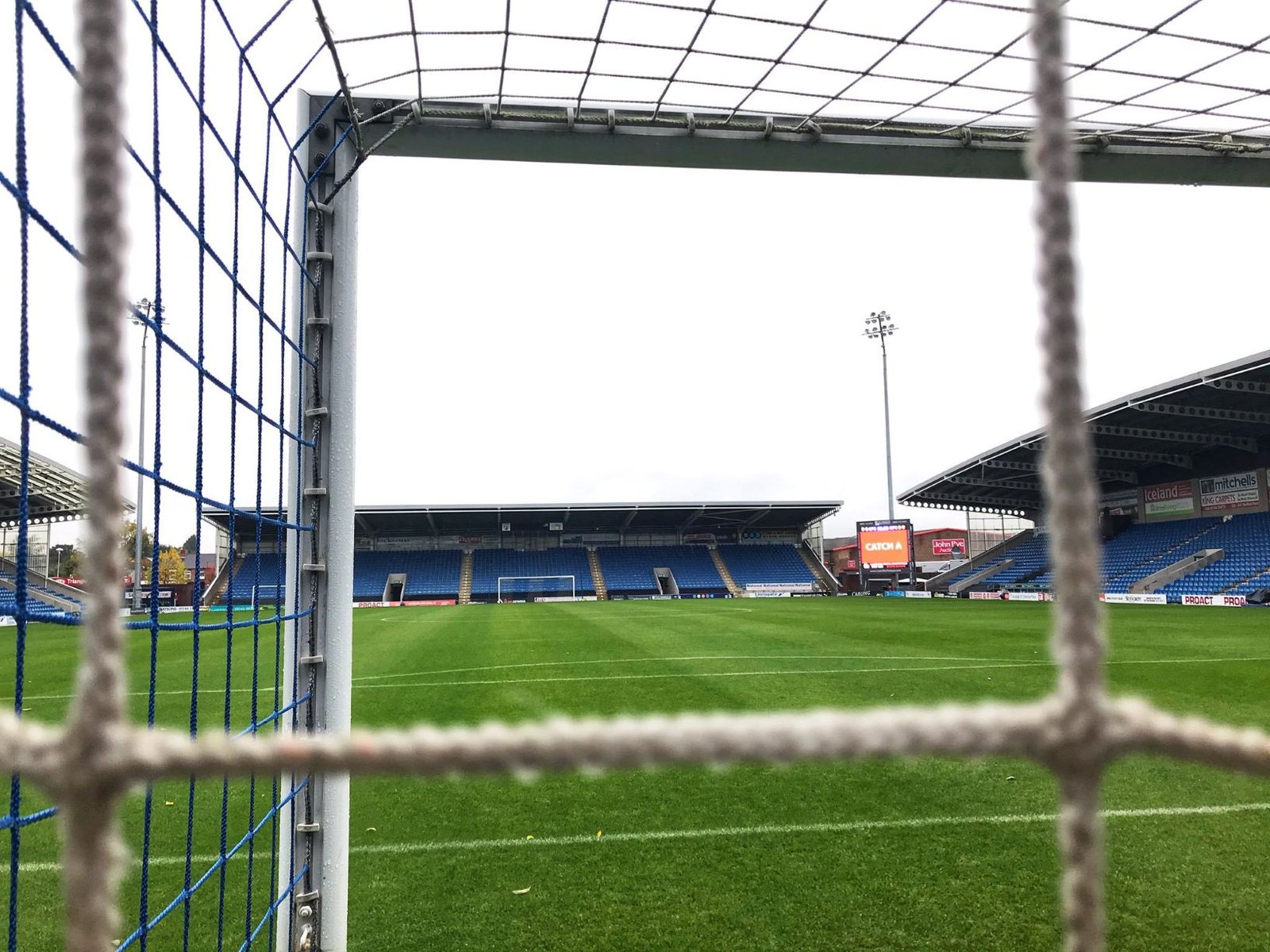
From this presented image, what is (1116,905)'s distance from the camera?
263cm

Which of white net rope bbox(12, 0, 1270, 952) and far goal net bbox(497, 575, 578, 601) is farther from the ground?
white net rope bbox(12, 0, 1270, 952)

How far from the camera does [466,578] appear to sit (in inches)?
1419

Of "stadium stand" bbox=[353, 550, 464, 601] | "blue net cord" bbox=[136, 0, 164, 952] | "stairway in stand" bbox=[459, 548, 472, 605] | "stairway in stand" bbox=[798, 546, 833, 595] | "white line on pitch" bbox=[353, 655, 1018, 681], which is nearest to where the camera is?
"blue net cord" bbox=[136, 0, 164, 952]

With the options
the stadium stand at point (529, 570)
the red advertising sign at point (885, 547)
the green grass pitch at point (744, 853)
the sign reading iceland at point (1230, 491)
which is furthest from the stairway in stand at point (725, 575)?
the green grass pitch at point (744, 853)

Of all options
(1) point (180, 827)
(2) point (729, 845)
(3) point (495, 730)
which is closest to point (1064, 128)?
(3) point (495, 730)

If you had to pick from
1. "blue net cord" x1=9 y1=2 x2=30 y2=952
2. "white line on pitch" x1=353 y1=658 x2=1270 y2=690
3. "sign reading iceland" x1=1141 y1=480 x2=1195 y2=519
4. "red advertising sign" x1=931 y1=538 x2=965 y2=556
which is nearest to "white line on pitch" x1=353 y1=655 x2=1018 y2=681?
"white line on pitch" x1=353 y1=658 x2=1270 y2=690

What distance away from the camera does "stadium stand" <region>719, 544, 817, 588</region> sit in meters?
37.2

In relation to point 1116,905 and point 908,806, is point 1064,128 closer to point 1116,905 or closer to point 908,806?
point 1116,905

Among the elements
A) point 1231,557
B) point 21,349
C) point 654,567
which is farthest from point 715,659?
point 654,567

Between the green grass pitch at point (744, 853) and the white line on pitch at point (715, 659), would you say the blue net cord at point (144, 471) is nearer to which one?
the green grass pitch at point (744, 853)

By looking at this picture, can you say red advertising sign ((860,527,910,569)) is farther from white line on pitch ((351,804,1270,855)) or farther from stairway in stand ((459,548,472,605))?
white line on pitch ((351,804,1270,855))

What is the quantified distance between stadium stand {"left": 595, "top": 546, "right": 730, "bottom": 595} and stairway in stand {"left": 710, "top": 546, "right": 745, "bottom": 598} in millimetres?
197

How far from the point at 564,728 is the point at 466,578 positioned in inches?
1440

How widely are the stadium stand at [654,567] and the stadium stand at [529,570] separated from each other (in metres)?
1.20
